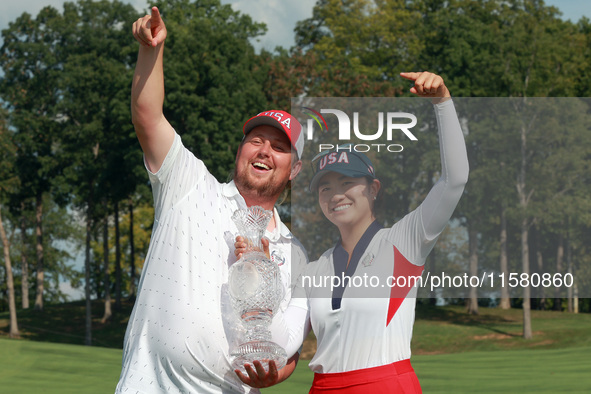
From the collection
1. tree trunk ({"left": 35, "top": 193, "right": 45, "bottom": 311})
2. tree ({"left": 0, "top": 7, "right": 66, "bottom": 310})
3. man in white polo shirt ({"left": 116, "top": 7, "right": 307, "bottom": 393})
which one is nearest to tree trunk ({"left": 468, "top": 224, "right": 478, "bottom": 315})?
man in white polo shirt ({"left": 116, "top": 7, "right": 307, "bottom": 393})

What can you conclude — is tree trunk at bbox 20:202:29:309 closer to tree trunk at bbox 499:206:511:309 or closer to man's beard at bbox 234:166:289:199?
tree trunk at bbox 499:206:511:309

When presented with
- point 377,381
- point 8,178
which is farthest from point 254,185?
point 8,178

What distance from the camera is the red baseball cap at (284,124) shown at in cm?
442

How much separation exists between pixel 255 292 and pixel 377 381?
945 mm

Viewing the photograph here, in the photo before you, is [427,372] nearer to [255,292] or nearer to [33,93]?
[255,292]

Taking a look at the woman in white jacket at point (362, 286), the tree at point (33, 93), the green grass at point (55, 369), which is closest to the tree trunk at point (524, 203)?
the woman in white jacket at point (362, 286)

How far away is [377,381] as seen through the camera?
14.1 ft

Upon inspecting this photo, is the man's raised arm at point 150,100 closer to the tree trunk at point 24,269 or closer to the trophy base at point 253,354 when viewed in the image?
the trophy base at point 253,354

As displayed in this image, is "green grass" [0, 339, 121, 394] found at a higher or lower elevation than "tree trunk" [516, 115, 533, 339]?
lower

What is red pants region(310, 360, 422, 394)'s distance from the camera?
4309mm

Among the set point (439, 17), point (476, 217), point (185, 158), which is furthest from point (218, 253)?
point (439, 17)

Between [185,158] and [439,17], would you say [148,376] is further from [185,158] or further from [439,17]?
[439,17]

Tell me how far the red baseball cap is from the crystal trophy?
1.59ft

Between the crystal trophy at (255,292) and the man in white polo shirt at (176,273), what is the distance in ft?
0.23
